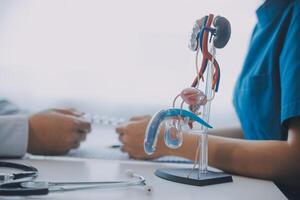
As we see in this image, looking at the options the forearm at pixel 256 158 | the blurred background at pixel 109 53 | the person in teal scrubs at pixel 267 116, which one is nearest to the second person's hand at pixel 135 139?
the person in teal scrubs at pixel 267 116

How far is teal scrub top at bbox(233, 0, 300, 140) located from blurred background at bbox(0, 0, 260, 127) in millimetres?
252

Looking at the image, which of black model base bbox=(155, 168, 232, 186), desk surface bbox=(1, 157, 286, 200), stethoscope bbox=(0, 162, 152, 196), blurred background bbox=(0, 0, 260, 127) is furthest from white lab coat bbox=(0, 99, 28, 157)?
blurred background bbox=(0, 0, 260, 127)

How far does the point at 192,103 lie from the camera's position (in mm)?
568

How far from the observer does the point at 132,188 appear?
0.51 metres

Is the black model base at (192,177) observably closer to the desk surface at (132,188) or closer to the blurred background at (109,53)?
the desk surface at (132,188)

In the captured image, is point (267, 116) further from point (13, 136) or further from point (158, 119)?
point (13, 136)

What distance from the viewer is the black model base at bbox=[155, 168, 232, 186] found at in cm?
56

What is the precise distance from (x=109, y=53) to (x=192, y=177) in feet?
2.17

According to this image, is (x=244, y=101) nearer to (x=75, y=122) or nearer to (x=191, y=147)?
(x=191, y=147)

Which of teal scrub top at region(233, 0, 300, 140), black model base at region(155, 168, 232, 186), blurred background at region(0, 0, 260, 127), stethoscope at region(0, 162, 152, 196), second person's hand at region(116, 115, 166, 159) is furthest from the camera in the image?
blurred background at region(0, 0, 260, 127)

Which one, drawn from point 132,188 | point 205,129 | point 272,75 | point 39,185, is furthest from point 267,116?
point 39,185

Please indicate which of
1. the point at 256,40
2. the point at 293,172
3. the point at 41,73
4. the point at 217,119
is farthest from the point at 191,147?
the point at 41,73

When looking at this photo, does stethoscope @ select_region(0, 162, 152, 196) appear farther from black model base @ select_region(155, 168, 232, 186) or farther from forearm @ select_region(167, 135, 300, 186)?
forearm @ select_region(167, 135, 300, 186)

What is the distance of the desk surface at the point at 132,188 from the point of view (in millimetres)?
483
